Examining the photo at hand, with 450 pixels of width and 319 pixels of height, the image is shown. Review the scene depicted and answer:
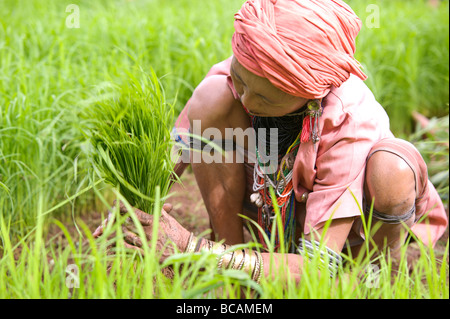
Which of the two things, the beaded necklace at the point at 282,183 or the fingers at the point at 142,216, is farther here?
the beaded necklace at the point at 282,183

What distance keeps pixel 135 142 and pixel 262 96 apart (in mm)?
426

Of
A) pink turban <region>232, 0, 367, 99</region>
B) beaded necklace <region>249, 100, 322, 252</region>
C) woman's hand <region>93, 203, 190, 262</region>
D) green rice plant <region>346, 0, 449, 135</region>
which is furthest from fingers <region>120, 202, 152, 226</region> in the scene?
green rice plant <region>346, 0, 449, 135</region>

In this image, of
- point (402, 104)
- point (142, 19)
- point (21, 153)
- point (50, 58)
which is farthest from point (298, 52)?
point (142, 19)

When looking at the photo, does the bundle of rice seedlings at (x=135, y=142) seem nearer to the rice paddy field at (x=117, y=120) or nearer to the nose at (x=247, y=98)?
the rice paddy field at (x=117, y=120)

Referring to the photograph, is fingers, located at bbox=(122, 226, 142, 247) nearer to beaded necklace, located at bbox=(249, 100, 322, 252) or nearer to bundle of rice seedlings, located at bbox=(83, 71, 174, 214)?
bundle of rice seedlings, located at bbox=(83, 71, 174, 214)

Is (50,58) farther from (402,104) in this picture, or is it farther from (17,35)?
(402,104)

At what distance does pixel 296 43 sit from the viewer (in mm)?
1649

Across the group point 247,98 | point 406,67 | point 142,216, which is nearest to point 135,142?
point 142,216

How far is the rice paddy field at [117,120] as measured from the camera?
150 centimetres

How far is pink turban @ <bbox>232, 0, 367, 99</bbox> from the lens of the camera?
1.64 meters

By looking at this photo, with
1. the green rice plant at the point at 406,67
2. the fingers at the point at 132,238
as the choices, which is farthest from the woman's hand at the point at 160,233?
the green rice plant at the point at 406,67

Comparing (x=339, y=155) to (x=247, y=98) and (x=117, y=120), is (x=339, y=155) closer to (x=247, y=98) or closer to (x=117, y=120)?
(x=247, y=98)

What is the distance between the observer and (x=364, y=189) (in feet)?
6.20
